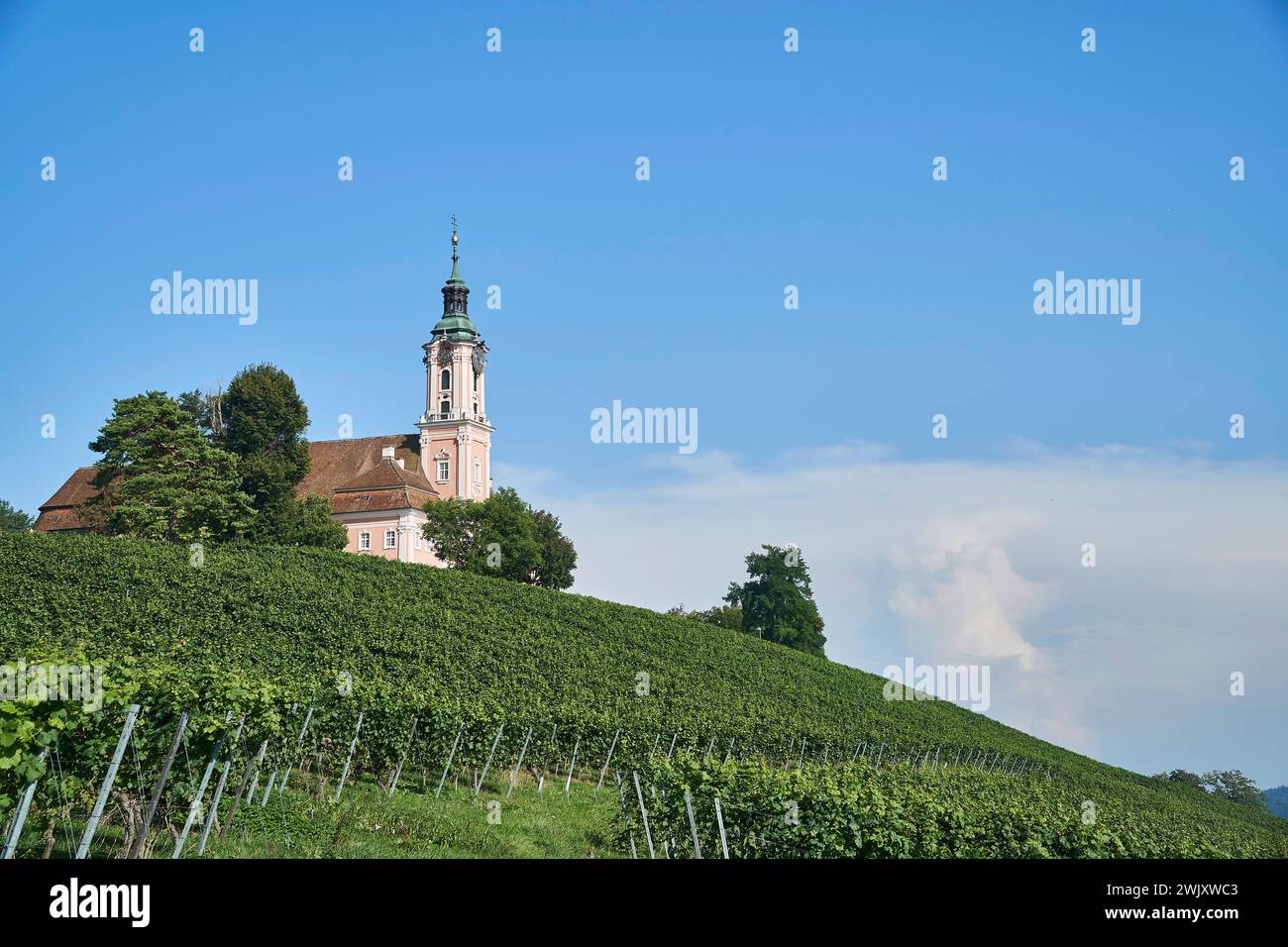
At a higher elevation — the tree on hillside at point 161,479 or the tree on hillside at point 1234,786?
the tree on hillside at point 161,479

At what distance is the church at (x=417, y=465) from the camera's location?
9544 centimetres

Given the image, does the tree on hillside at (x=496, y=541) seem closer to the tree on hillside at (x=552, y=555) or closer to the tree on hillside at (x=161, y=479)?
the tree on hillside at (x=552, y=555)

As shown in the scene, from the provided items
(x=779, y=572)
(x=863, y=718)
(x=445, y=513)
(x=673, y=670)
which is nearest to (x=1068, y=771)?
(x=863, y=718)

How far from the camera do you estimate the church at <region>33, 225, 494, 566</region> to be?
95438 mm

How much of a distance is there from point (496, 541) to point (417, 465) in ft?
79.2

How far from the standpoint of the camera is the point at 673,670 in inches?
2178

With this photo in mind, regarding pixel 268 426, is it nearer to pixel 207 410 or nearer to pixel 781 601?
pixel 207 410

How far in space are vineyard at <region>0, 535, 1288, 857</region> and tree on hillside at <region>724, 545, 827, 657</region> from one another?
24.9 metres

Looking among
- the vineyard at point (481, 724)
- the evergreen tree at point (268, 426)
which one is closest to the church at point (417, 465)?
the evergreen tree at point (268, 426)

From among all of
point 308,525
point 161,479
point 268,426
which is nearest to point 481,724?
point 161,479

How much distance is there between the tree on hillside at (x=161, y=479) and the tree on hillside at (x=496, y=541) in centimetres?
1937
